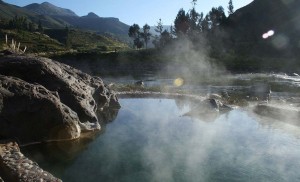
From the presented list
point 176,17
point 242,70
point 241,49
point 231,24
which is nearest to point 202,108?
point 242,70

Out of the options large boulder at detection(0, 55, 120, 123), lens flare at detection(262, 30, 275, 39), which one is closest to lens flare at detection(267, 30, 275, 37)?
lens flare at detection(262, 30, 275, 39)

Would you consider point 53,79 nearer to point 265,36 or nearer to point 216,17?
point 265,36

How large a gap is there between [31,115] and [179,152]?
951cm

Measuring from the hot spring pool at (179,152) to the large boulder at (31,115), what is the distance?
43.1 inches

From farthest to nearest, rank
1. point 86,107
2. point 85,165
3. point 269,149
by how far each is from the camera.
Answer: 1. point 86,107
2. point 269,149
3. point 85,165

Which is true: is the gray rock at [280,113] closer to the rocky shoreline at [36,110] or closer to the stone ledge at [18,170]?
the rocky shoreline at [36,110]

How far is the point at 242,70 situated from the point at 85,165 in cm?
8621

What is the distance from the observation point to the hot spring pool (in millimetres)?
18734

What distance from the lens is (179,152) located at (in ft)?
73.3

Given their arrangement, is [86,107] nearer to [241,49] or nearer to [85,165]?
[85,165]

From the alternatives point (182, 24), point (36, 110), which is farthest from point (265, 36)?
point (36, 110)

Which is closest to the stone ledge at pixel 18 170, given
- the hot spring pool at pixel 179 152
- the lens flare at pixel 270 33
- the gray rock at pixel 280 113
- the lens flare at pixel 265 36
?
the hot spring pool at pixel 179 152

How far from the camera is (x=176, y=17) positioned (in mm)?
169500

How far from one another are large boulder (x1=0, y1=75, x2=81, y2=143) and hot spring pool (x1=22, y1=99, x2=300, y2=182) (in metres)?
1.10
